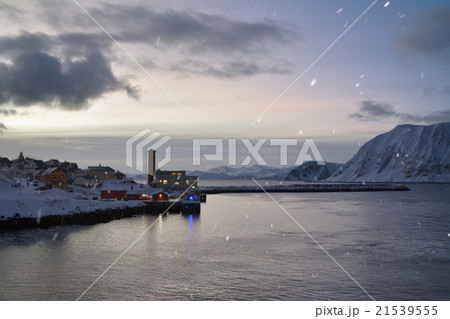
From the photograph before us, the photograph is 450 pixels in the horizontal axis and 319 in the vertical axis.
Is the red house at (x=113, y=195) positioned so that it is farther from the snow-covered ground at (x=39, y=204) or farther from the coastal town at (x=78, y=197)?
the snow-covered ground at (x=39, y=204)

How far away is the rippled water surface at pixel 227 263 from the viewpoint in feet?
76.4

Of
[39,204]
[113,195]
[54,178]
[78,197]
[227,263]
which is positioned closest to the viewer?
[227,263]

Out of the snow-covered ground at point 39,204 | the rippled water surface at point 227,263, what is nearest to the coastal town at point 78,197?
the snow-covered ground at point 39,204

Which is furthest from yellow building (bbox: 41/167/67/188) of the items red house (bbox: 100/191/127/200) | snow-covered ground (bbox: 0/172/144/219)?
snow-covered ground (bbox: 0/172/144/219)

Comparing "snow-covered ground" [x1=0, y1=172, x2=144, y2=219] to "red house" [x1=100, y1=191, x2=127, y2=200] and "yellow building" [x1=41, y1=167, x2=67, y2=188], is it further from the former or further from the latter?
"yellow building" [x1=41, y1=167, x2=67, y2=188]

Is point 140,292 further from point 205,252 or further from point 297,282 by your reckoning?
point 205,252

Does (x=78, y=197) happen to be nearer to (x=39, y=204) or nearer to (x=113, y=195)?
(x=113, y=195)

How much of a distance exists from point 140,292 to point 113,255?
11.8m

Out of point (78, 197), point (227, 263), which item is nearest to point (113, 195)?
point (78, 197)

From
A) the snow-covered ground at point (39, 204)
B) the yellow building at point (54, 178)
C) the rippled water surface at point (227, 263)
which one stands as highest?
the yellow building at point (54, 178)

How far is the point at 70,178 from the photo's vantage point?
138000 mm

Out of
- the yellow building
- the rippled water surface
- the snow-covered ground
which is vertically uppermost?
the yellow building

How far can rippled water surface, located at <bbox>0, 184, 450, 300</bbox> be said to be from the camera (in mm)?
23297

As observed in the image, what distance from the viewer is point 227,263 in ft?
101
